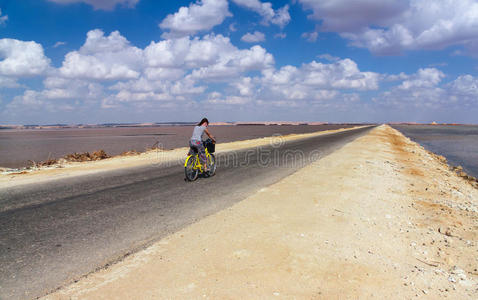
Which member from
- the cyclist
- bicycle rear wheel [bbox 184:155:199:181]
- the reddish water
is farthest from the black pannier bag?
the reddish water

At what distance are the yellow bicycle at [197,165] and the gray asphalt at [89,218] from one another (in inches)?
13.3

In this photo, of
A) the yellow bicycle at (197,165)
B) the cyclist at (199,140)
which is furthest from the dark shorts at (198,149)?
the yellow bicycle at (197,165)

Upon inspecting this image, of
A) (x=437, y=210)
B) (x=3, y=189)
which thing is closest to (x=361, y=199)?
(x=437, y=210)

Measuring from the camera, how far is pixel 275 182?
10.3 m

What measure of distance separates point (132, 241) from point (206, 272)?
1800mm

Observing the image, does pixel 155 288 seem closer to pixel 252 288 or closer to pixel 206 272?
pixel 206 272

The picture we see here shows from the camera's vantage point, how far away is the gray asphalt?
4.10 meters

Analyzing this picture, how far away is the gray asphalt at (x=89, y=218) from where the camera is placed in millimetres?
4098

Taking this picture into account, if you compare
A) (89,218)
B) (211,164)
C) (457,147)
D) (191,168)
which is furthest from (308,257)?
(457,147)

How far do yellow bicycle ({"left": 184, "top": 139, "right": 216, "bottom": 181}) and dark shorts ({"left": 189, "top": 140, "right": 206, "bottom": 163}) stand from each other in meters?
0.12

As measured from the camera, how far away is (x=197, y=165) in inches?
435

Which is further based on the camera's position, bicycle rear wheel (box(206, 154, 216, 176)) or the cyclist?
bicycle rear wheel (box(206, 154, 216, 176))

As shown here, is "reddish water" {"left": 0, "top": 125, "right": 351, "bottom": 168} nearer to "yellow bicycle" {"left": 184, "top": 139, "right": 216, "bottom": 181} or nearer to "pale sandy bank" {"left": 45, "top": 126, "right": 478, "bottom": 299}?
"yellow bicycle" {"left": 184, "top": 139, "right": 216, "bottom": 181}

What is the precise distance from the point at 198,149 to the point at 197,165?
61 centimetres
